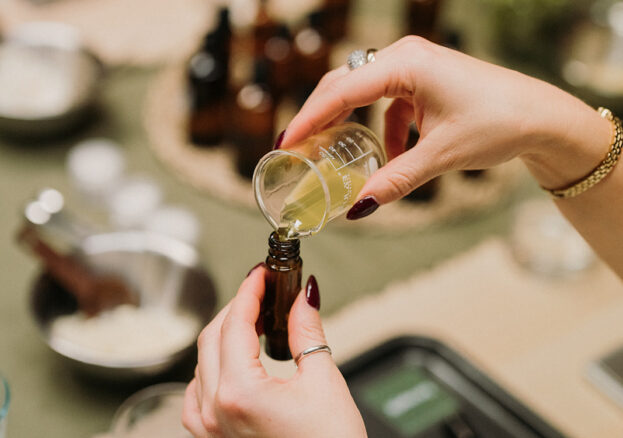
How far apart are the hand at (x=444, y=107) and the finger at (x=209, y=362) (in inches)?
7.7

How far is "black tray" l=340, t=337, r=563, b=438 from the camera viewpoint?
1048mm

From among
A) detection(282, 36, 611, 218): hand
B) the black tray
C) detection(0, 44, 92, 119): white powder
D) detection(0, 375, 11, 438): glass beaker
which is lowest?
the black tray

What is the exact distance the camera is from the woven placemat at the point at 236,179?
4.76 feet

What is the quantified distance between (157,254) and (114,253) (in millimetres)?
66

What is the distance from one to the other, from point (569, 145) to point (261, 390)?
42 cm

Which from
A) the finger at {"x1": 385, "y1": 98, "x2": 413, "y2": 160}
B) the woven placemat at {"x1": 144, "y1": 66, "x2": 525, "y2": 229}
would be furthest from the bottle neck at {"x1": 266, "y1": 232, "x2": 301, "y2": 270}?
the woven placemat at {"x1": 144, "y1": 66, "x2": 525, "y2": 229}

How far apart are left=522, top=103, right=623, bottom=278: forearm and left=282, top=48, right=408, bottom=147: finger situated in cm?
18

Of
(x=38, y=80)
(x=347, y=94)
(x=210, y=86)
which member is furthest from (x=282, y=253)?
(x=38, y=80)

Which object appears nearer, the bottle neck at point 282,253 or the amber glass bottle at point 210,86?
the bottle neck at point 282,253

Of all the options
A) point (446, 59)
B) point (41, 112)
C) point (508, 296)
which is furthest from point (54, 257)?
point (508, 296)

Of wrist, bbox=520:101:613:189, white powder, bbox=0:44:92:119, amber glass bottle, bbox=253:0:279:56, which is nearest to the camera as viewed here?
wrist, bbox=520:101:613:189

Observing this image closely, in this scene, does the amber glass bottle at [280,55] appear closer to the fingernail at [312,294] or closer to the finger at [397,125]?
the finger at [397,125]

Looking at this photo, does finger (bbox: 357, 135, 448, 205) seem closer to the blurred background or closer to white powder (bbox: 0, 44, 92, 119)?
the blurred background

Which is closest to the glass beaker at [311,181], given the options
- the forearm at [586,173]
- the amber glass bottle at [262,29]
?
the forearm at [586,173]
